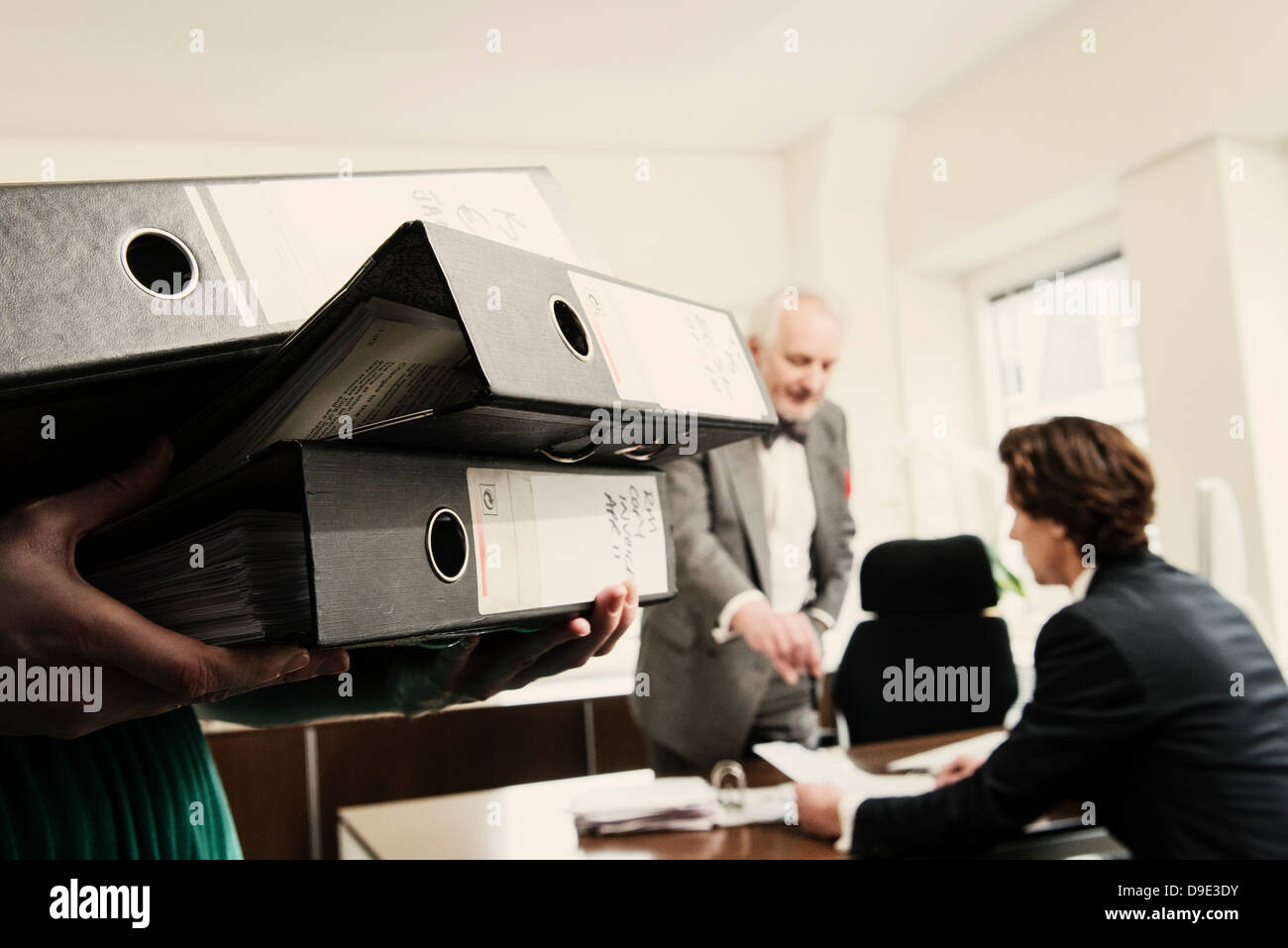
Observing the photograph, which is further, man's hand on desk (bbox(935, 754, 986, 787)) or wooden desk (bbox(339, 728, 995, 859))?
man's hand on desk (bbox(935, 754, 986, 787))

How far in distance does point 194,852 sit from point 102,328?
33cm

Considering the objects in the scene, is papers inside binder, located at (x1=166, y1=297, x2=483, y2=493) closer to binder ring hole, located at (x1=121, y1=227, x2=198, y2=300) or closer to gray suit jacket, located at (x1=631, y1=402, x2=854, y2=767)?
binder ring hole, located at (x1=121, y1=227, x2=198, y2=300)

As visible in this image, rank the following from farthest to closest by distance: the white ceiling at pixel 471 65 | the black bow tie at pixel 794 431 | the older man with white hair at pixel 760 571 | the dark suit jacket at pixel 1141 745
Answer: the white ceiling at pixel 471 65 < the black bow tie at pixel 794 431 < the older man with white hair at pixel 760 571 < the dark suit jacket at pixel 1141 745

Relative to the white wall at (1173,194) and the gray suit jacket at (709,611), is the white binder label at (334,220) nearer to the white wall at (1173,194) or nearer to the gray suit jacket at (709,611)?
the gray suit jacket at (709,611)

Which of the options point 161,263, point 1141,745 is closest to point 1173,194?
point 1141,745

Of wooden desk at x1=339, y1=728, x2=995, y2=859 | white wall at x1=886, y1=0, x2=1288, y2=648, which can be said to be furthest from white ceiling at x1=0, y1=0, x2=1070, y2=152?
wooden desk at x1=339, y1=728, x2=995, y2=859

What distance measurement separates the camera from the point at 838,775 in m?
1.53

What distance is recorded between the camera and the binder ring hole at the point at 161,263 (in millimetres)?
304

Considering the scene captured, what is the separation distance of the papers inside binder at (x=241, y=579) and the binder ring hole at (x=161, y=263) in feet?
0.25

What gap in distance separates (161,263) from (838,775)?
141cm

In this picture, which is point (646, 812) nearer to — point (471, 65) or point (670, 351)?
point (670, 351)

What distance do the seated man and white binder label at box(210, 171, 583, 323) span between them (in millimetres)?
1012

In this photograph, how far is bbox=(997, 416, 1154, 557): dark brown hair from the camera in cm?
134

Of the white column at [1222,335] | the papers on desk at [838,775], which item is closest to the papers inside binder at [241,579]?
the papers on desk at [838,775]
